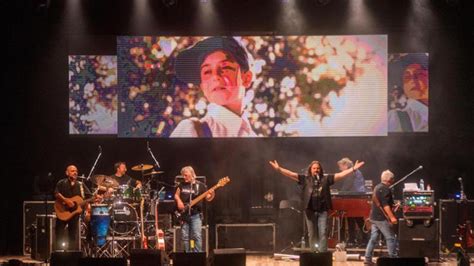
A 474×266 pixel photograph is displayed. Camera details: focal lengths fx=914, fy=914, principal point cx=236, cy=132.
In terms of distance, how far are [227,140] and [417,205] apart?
485 centimetres

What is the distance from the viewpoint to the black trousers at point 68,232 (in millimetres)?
16594

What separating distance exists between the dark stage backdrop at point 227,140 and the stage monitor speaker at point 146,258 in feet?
22.9

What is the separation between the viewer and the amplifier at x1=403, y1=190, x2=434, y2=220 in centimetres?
1653

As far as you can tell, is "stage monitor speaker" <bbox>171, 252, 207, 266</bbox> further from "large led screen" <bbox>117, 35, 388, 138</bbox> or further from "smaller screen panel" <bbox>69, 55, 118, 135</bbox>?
"smaller screen panel" <bbox>69, 55, 118, 135</bbox>

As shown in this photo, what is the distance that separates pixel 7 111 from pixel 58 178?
1.82 metres

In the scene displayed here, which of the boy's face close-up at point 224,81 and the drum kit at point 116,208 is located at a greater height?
the boy's face close-up at point 224,81

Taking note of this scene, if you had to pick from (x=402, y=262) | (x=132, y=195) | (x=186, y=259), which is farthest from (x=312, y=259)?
(x=132, y=195)

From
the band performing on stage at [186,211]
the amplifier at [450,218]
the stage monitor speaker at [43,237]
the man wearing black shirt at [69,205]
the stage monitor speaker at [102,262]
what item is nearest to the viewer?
the stage monitor speaker at [102,262]

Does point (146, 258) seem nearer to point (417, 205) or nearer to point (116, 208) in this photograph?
point (116, 208)

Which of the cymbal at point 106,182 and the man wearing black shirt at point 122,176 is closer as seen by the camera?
the cymbal at point 106,182

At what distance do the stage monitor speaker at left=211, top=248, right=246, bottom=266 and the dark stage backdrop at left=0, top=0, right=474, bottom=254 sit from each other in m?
7.74

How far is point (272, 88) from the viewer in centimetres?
1939

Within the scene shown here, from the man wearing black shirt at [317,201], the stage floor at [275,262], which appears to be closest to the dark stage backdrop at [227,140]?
the stage floor at [275,262]

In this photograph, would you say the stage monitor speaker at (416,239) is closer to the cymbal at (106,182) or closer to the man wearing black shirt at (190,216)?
the man wearing black shirt at (190,216)
